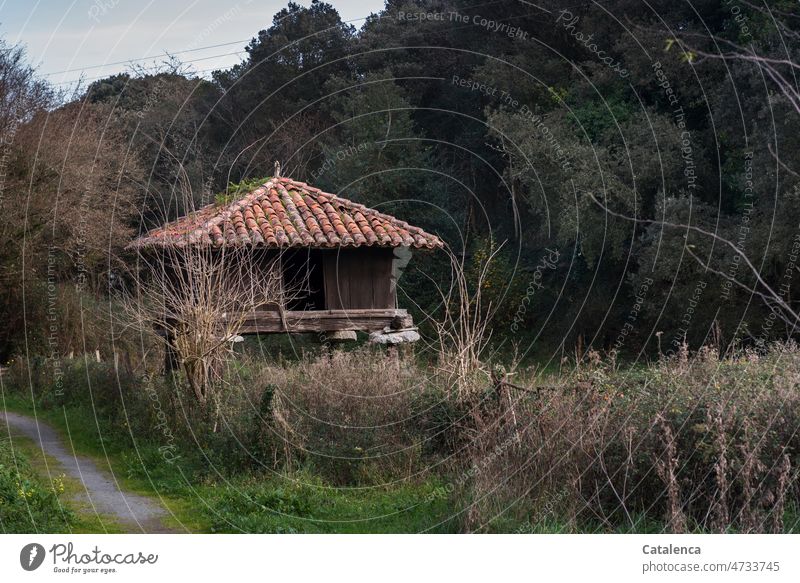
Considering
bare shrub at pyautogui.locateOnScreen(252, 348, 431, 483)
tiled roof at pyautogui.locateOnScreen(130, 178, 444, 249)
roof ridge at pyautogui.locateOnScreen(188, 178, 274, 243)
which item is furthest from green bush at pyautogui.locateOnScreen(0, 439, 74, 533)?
tiled roof at pyautogui.locateOnScreen(130, 178, 444, 249)

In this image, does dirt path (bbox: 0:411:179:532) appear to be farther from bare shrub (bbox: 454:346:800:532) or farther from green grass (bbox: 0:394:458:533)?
bare shrub (bbox: 454:346:800:532)

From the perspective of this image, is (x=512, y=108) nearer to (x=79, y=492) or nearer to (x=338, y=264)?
(x=338, y=264)

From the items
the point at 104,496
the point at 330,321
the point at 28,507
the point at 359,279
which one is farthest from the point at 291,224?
the point at 28,507

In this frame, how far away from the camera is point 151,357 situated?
72.8ft

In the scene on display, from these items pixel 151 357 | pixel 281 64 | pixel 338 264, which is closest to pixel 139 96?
pixel 281 64

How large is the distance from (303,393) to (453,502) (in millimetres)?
4149

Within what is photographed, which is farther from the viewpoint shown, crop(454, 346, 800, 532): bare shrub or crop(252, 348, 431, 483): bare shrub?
crop(252, 348, 431, 483): bare shrub

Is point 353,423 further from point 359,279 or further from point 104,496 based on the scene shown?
point 359,279

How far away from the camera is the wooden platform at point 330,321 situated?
18609 mm

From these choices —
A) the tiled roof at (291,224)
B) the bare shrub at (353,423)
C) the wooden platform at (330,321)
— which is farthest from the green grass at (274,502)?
the wooden platform at (330,321)
